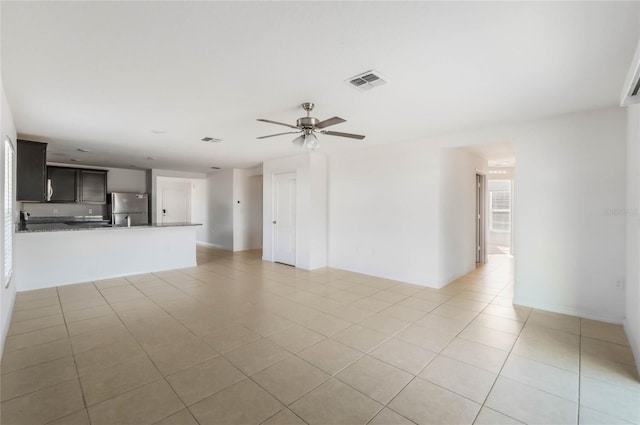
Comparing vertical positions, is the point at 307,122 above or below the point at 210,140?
below

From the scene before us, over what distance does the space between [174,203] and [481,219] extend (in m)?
9.03

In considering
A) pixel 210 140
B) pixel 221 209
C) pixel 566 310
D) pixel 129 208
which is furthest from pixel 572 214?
pixel 129 208

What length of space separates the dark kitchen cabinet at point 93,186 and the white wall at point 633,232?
10.1 meters

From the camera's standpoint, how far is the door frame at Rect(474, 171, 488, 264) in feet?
22.1

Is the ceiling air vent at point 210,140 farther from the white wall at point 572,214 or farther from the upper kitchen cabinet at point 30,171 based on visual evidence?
the white wall at point 572,214

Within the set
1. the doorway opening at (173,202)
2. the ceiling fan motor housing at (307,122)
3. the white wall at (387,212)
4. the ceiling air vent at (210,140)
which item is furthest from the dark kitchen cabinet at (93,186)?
the ceiling fan motor housing at (307,122)

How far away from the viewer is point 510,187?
840 centimetres

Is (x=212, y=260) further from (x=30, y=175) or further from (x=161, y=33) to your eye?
(x=161, y=33)

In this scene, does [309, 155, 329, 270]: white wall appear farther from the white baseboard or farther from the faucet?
the faucet

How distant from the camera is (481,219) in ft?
22.6

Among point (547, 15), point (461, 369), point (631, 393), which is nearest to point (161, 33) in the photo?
point (547, 15)

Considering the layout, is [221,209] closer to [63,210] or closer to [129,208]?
[129,208]

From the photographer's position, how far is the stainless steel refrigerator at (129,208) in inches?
313

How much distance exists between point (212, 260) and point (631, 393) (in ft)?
23.3
